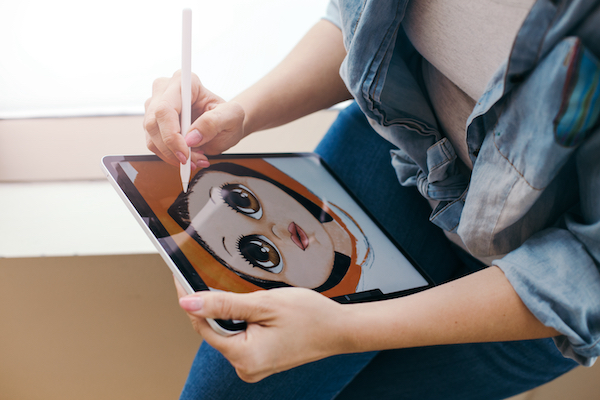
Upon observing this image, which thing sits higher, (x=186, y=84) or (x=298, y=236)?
(x=186, y=84)

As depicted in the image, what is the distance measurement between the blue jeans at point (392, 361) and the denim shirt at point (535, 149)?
5.1 inches

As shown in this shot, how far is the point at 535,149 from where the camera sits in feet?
0.91

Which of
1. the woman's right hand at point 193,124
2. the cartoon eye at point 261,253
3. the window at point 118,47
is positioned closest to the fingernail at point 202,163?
the woman's right hand at point 193,124

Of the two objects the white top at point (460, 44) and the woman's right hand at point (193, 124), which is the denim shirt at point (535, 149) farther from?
the woman's right hand at point (193, 124)

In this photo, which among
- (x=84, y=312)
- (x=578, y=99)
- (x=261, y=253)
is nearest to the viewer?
(x=578, y=99)

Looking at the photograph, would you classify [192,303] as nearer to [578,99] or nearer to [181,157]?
[181,157]

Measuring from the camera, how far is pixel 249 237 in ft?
1.27

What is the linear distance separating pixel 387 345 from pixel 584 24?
282 mm

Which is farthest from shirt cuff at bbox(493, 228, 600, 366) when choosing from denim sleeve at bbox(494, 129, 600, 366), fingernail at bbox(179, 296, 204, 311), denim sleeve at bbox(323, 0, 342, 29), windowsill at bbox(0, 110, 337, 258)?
windowsill at bbox(0, 110, 337, 258)

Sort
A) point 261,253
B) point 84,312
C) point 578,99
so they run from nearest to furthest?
point 578,99, point 261,253, point 84,312

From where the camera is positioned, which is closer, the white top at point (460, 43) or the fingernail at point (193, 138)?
the white top at point (460, 43)

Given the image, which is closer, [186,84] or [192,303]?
[192,303]

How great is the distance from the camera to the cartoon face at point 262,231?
37 cm

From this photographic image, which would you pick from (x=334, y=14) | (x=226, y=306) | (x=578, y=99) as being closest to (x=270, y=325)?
(x=226, y=306)
